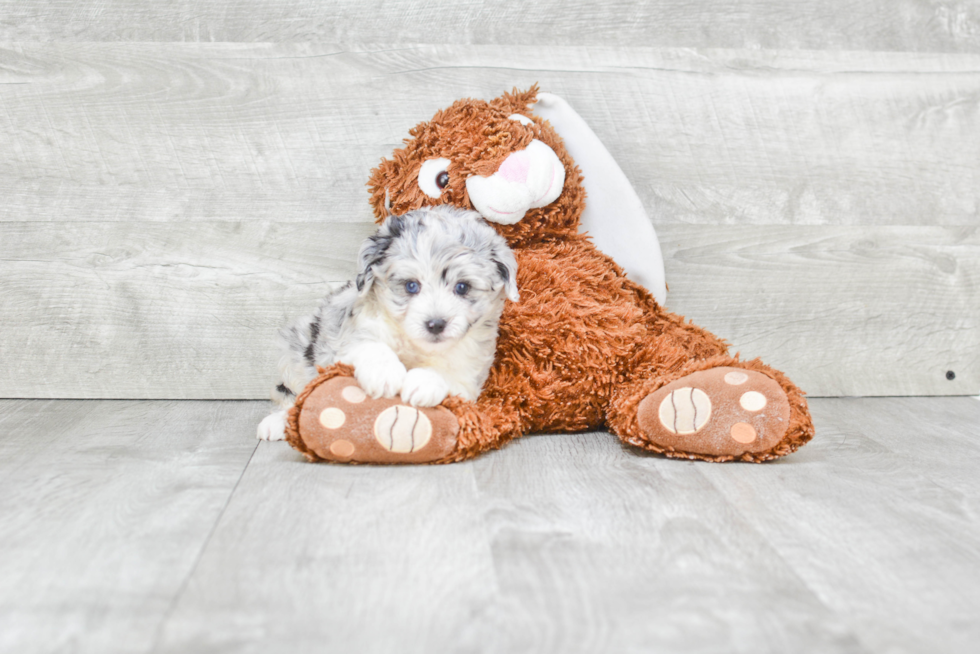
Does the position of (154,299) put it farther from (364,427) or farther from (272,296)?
(364,427)

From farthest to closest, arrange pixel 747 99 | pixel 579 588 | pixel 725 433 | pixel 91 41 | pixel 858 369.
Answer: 1. pixel 858 369
2. pixel 747 99
3. pixel 91 41
4. pixel 725 433
5. pixel 579 588

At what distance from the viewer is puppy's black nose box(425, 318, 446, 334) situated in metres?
1.60

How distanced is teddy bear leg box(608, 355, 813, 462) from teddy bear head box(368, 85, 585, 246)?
0.52 meters

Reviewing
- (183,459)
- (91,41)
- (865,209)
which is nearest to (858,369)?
(865,209)

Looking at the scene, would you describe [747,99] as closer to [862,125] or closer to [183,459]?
[862,125]

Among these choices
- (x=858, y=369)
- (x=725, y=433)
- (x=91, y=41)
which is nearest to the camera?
(x=725, y=433)

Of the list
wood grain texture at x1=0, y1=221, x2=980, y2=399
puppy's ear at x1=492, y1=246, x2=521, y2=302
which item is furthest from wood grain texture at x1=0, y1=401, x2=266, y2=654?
puppy's ear at x1=492, y1=246, x2=521, y2=302

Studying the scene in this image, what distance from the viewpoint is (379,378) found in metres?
1.67

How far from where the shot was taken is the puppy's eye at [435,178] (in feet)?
6.44

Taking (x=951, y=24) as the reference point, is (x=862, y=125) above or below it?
below

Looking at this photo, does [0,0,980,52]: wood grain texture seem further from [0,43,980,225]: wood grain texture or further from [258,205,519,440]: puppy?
[258,205,519,440]: puppy

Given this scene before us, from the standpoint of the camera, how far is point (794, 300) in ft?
8.14

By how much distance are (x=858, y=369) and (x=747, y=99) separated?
2.96 ft

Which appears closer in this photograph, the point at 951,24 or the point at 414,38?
the point at 414,38
